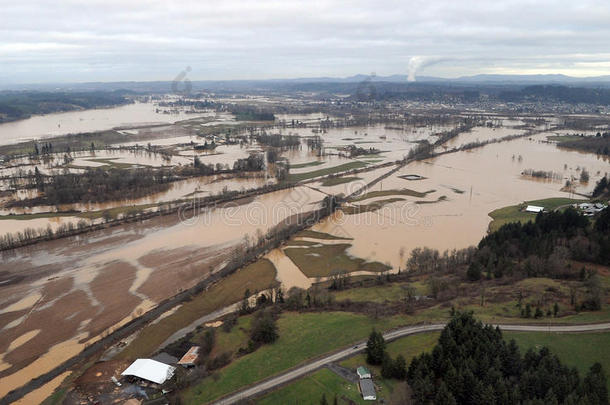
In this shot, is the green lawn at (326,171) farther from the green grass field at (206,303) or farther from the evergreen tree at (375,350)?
the evergreen tree at (375,350)

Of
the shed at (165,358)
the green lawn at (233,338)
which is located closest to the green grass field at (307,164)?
the green lawn at (233,338)

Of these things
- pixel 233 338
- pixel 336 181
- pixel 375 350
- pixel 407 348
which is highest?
pixel 336 181

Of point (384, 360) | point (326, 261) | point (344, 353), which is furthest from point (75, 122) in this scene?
point (384, 360)

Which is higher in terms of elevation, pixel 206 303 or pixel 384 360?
pixel 384 360

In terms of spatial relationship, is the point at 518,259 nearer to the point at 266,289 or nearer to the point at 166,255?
the point at 266,289

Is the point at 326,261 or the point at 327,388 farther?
the point at 326,261

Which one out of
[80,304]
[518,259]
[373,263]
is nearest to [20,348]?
[80,304]

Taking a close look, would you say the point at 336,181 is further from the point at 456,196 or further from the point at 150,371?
the point at 150,371
